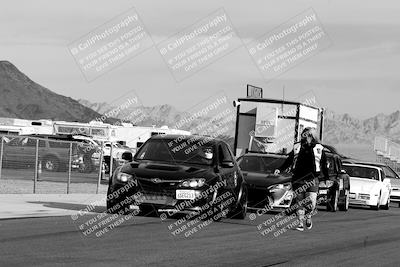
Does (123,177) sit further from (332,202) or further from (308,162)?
(332,202)

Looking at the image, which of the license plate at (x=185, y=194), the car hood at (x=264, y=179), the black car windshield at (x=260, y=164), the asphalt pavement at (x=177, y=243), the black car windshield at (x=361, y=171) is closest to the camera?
the asphalt pavement at (x=177, y=243)

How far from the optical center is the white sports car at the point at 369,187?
2684 cm

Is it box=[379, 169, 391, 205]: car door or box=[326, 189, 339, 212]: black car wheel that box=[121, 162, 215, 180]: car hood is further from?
box=[379, 169, 391, 205]: car door

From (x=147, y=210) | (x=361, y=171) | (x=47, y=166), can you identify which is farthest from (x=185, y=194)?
(x=361, y=171)

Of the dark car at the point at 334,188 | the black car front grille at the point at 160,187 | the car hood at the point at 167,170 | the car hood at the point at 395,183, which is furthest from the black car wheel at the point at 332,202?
the car hood at the point at 395,183

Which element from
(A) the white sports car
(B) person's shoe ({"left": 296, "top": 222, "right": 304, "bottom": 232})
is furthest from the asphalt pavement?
(A) the white sports car

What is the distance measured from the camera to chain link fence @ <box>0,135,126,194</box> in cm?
2295

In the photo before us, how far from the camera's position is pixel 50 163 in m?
24.9

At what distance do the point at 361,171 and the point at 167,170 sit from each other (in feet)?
44.2

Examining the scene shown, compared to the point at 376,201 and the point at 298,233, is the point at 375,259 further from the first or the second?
A: the point at 376,201

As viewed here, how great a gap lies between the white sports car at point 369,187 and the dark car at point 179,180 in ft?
32.3

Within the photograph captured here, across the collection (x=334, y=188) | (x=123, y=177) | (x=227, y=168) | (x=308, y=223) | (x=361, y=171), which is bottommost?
(x=361, y=171)

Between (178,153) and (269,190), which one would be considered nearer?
(178,153)

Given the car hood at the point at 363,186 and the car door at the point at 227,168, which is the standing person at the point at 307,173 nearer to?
the car door at the point at 227,168
